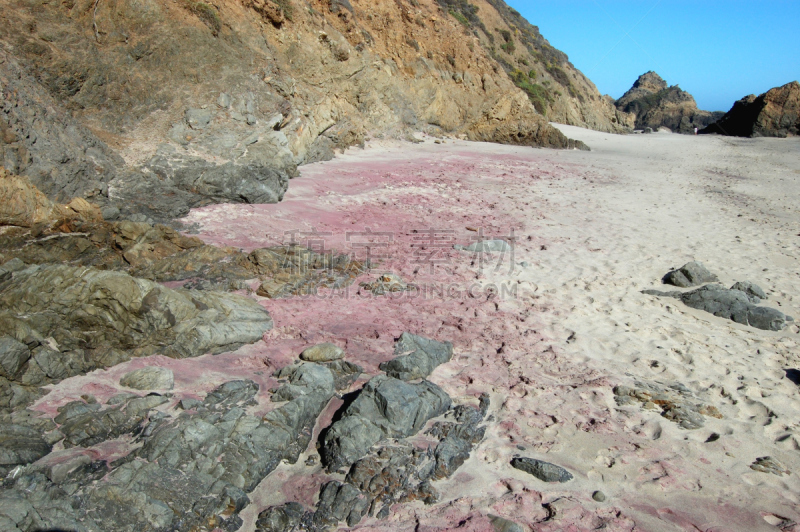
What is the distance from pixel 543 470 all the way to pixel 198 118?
930 centimetres

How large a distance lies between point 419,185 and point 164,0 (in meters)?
6.87

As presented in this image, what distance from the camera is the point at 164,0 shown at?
11.1 metres

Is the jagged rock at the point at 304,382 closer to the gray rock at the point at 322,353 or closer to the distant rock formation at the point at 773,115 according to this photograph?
the gray rock at the point at 322,353

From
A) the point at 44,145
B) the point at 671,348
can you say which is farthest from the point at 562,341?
the point at 44,145

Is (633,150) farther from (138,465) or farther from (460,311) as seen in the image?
(138,465)

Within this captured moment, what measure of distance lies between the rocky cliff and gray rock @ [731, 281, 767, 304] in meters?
6.69

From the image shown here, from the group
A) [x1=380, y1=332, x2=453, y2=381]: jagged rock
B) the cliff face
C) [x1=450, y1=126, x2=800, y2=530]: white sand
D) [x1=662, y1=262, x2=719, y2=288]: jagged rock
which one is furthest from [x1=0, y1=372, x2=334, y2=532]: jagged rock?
the cliff face

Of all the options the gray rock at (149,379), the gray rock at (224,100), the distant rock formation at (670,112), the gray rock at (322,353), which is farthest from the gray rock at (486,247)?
the distant rock formation at (670,112)

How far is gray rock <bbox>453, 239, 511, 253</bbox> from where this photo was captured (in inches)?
286

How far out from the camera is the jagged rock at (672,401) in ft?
12.2

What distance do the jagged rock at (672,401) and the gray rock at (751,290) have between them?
2.45m

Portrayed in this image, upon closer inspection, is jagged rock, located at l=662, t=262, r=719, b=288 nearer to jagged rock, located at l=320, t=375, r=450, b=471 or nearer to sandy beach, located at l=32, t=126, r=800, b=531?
sandy beach, located at l=32, t=126, r=800, b=531

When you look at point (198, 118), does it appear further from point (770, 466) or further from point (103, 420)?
point (770, 466)

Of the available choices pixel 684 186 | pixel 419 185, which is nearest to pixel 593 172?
pixel 684 186
